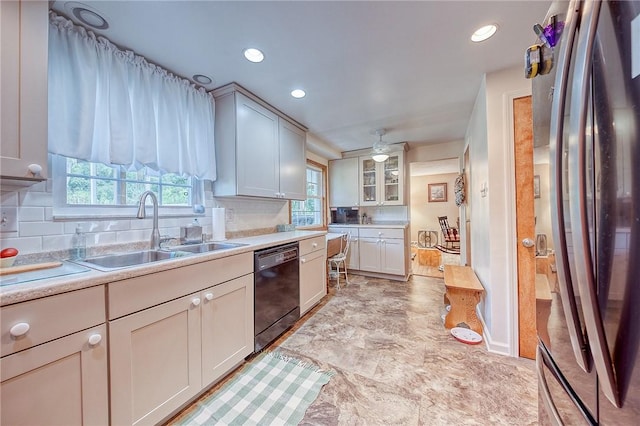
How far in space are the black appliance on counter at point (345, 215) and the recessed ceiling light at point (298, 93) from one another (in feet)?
8.49

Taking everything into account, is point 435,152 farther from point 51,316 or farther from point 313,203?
point 51,316

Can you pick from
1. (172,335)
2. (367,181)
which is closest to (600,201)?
(172,335)

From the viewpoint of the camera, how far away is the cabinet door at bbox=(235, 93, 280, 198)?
219 centimetres

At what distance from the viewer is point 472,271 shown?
260 cm

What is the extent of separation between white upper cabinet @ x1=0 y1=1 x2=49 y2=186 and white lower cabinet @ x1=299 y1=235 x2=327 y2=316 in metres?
1.86

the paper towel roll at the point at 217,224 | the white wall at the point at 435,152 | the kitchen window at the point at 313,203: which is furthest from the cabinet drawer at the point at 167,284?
the white wall at the point at 435,152

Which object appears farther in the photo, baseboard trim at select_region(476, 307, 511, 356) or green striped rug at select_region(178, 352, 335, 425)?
baseboard trim at select_region(476, 307, 511, 356)

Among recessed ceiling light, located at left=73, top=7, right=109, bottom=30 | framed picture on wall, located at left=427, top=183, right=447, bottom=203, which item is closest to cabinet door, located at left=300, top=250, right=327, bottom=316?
recessed ceiling light, located at left=73, top=7, right=109, bottom=30

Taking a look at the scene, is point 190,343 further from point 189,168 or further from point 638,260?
point 638,260

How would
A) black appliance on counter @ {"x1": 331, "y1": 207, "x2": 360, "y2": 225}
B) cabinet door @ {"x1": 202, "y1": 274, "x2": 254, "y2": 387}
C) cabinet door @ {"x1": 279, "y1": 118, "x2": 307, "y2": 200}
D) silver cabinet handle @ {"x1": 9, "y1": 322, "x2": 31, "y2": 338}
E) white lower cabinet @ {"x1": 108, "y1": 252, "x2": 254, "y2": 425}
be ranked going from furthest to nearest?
1. black appliance on counter @ {"x1": 331, "y1": 207, "x2": 360, "y2": 225}
2. cabinet door @ {"x1": 279, "y1": 118, "x2": 307, "y2": 200}
3. cabinet door @ {"x1": 202, "y1": 274, "x2": 254, "y2": 387}
4. white lower cabinet @ {"x1": 108, "y1": 252, "x2": 254, "y2": 425}
5. silver cabinet handle @ {"x1": 9, "y1": 322, "x2": 31, "y2": 338}

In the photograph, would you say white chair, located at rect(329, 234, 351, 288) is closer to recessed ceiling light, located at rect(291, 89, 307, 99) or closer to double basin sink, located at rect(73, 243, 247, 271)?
double basin sink, located at rect(73, 243, 247, 271)

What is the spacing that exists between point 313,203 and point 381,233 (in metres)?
1.35

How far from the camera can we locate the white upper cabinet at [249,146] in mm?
2150

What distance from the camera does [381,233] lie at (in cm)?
391
